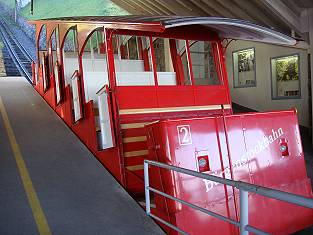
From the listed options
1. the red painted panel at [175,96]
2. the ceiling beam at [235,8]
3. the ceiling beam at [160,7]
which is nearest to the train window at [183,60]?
the red painted panel at [175,96]

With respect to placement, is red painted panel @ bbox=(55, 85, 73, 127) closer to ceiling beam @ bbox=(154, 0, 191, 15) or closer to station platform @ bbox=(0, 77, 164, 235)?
station platform @ bbox=(0, 77, 164, 235)

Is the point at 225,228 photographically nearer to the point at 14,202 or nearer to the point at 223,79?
the point at 14,202

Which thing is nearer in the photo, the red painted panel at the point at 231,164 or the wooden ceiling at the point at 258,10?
the red painted panel at the point at 231,164

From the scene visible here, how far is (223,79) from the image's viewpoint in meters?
7.37

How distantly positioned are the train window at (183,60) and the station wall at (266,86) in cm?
699

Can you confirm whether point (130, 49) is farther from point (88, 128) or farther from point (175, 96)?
point (175, 96)

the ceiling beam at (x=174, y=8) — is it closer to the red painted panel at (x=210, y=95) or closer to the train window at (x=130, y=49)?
the train window at (x=130, y=49)

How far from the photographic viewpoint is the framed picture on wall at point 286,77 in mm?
13547

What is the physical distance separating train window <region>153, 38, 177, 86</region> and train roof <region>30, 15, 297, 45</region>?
Answer: 1126mm

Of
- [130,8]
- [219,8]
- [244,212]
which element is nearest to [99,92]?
[244,212]

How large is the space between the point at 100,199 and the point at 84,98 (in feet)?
8.85

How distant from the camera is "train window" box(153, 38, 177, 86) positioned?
7352mm

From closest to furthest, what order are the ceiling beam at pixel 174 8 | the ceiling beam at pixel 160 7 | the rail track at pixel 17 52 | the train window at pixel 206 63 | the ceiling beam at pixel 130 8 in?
1. the train window at pixel 206 63
2. the ceiling beam at pixel 174 8
3. the ceiling beam at pixel 160 7
4. the ceiling beam at pixel 130 8
5. the rail track at pixel 17 52

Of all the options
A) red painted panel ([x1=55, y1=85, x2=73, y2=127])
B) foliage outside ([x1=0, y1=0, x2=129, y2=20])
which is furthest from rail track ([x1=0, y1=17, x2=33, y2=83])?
red painted panel ([x1=55, y1=85, x2=73, y2=127])
